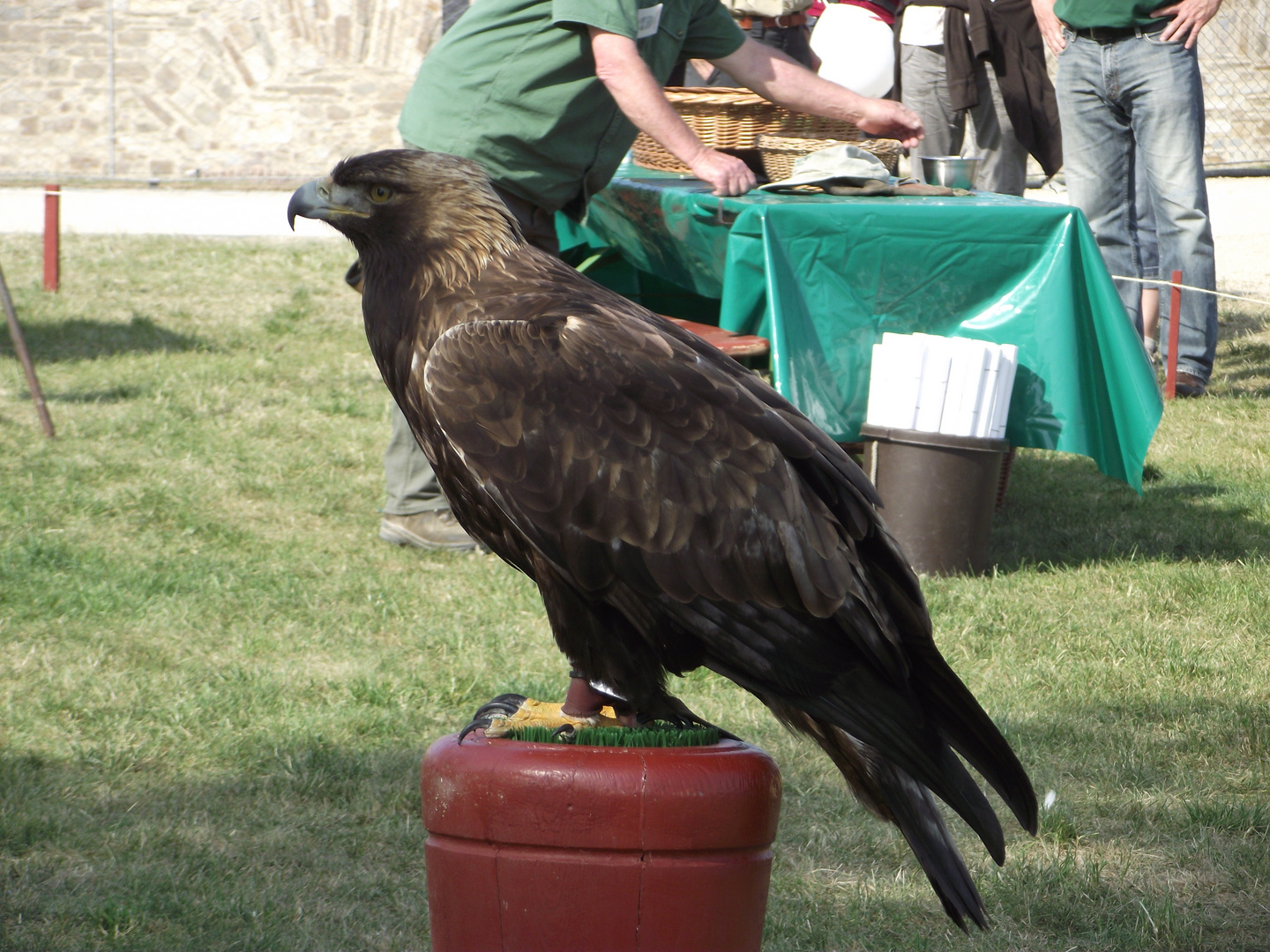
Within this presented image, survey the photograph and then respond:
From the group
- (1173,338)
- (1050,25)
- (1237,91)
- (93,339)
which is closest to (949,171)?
(1050,25)

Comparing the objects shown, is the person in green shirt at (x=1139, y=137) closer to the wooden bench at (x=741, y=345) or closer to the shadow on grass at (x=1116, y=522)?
the shadow on grass at (x=1116, y=522)

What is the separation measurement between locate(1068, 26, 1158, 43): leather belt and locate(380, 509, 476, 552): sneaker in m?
4.16

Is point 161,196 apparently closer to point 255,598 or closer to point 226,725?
point 255,598

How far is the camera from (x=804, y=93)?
5.27 meters

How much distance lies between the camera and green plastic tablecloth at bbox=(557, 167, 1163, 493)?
4.68 m

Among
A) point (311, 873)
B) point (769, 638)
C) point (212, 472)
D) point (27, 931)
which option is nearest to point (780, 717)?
point (769, 638)

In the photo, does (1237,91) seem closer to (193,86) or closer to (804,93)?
(193,86)

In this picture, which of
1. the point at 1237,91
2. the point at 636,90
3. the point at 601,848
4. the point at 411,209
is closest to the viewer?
the point at 601,848

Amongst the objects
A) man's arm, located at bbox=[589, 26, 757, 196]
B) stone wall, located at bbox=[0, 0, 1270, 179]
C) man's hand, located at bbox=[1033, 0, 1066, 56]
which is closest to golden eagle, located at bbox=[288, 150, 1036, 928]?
man's arm, located at bbox=[589, 26, 757, 196]

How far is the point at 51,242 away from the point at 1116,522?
7.10 metres

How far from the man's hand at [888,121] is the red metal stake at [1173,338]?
2103 millimetres

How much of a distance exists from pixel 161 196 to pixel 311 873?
1305 cm

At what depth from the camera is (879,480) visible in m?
4.79

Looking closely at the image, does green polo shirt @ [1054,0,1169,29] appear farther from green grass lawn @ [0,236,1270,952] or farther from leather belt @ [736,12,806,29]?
green grass lawn @ [0,236,1270,952]
